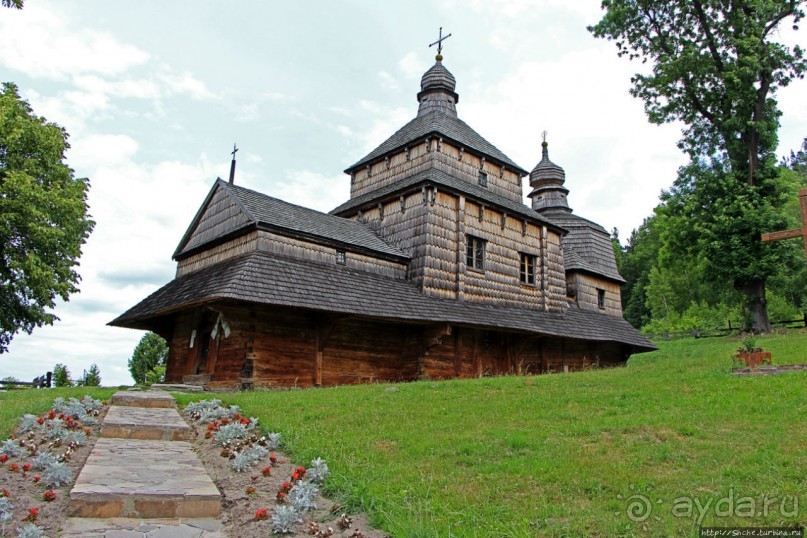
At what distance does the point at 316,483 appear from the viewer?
5.54 meters

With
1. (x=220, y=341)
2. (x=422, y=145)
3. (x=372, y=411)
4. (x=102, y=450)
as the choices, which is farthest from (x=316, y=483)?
(x=422, y=145)

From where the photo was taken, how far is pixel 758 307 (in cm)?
2452

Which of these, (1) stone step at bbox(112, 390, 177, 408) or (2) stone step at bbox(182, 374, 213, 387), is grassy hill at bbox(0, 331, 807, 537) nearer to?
(1) stone step at bbox(112, 390, 177, 408)

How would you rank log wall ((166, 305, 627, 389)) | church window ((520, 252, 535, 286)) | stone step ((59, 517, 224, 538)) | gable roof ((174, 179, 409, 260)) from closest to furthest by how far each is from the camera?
stone step ((59, 517, 224, 538)), log wall ((166, 305, 627, 389)), gable roof ((174, 179, 409, 260)), church window ((520, 252, 535, 286))

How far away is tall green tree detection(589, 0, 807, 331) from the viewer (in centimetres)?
2333

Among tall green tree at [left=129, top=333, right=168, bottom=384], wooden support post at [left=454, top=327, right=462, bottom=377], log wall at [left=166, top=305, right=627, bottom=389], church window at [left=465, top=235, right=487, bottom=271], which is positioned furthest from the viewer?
tall green tree at [left=129, top=333, right=168, bottom=384]

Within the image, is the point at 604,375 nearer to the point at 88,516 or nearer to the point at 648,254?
the point at 88,516

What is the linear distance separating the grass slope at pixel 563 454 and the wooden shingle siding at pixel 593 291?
611 inches

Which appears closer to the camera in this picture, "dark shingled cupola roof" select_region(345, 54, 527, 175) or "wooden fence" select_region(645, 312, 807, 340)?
"dark shingled cupola roof" select_region(345, 54, 527, 175)

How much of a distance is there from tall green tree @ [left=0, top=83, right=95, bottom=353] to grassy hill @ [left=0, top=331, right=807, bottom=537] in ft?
40.4

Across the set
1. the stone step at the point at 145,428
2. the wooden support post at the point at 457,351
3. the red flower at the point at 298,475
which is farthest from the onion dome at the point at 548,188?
the red flower at the point at 298,475

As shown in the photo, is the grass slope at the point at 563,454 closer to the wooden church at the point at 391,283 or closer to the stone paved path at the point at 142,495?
the stone paved path at the point at 142,495

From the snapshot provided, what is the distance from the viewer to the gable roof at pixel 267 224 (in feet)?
51.4

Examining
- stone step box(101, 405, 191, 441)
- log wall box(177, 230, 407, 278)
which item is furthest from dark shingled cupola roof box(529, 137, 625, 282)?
stone step box(101, 405, 191, 441)
